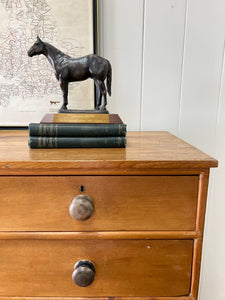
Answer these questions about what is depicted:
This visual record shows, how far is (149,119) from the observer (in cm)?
100

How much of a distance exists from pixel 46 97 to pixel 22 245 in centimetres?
56

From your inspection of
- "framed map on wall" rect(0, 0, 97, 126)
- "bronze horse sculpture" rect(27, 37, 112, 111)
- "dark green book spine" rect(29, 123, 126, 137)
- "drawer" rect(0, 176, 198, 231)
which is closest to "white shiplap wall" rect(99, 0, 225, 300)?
"framed map on wall" rect(0, 0, 97, 126)

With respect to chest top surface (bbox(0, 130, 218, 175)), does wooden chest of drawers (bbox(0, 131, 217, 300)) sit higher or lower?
lower

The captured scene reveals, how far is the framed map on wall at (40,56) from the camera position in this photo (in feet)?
2.84

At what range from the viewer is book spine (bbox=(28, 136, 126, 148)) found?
24.4 inches

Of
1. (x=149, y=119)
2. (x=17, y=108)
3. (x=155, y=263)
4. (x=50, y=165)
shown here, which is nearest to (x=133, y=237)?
(x=155, y=263)

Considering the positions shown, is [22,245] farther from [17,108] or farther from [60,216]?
[17,108]

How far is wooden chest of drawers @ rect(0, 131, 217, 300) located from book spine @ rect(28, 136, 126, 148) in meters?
0.02

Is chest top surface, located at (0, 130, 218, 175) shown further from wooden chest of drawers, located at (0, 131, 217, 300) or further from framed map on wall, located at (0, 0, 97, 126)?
framed map on wall, located at (0, 0, 97, 126)

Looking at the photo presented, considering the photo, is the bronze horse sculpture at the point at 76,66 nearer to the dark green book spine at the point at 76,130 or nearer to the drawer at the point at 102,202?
the dark green book spine at the point at 76,130

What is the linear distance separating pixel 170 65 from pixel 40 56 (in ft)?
1.64

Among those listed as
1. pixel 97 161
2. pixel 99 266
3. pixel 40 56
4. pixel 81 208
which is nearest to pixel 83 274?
pixel 99 266

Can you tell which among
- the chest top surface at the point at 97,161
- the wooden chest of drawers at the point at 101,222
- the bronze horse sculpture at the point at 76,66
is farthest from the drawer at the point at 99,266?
the bronze horse sculpture at the point at 76,66

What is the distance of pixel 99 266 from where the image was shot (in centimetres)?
59
